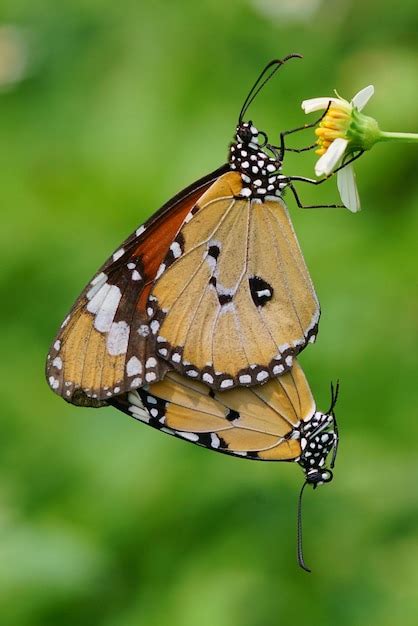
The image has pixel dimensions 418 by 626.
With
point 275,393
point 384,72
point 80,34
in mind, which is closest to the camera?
point 275,393

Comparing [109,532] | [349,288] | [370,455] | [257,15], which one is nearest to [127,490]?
[109,532]

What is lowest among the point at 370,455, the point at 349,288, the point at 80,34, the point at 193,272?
the point at 370,455

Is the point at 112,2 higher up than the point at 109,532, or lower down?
higher up

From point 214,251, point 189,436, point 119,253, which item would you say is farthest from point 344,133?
point 189,436

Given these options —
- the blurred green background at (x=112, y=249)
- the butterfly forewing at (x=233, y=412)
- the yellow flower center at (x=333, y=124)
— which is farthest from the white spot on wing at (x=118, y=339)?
the blurred green background at (x=112, y=249)

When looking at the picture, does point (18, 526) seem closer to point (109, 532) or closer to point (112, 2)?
point (109, 532)

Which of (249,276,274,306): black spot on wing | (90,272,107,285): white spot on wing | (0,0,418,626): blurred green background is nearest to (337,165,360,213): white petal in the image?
(249,276,274,306): black spot on wing

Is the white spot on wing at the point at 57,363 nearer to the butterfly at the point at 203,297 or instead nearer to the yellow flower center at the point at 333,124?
the butterfly at the point at 203,297

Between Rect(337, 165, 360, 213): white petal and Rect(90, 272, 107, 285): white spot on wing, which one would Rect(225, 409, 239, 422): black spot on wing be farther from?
Rect(337, 165, 360, 213): white petal
